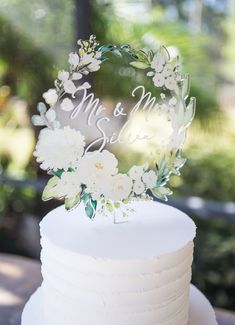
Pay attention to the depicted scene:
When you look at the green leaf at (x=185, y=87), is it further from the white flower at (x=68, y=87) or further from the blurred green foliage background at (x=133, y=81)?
the blurred green foliage background at (x=133, y=81)

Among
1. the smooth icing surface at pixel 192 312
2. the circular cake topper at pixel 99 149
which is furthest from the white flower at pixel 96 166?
the smooth icing surface at pixel 192 312

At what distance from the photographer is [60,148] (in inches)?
36.0

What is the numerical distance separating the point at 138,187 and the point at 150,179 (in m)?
0.03

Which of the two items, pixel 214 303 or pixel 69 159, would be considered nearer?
pixel 69 159

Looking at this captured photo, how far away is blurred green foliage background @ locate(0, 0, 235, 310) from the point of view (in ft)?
7.59

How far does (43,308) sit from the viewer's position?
1051mm

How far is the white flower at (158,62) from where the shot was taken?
956 millimetres

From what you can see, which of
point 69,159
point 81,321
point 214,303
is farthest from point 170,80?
point 214,303

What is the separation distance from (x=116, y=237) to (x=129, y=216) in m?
0.10

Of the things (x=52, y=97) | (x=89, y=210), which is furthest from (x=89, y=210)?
(x=52, y=97)

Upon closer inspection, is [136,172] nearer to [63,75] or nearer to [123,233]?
[123,233]

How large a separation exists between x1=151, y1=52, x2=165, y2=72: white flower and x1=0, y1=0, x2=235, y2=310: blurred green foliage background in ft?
4.11

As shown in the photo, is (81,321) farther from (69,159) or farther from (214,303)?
(214,303)

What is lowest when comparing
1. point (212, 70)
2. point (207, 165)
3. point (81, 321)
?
point (81, 321)
